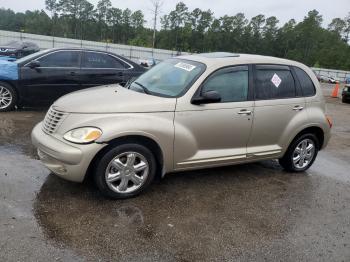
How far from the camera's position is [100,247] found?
3.64m

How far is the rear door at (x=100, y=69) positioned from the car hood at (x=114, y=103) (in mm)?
4219

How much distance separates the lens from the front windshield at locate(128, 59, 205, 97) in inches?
202

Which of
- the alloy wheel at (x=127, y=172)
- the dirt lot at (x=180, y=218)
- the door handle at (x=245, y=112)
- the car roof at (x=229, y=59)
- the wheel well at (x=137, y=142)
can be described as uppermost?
the car roof at (x=229, y=59)

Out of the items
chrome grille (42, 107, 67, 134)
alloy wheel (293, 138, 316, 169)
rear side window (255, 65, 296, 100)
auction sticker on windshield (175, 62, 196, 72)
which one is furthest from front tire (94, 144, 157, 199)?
alloy wheel (293, 138, 316, 169)

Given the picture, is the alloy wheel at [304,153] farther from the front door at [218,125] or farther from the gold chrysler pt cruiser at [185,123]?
the front door at [218,125]

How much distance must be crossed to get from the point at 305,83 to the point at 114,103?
122 inches

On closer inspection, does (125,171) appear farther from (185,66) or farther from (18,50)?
(18,50)

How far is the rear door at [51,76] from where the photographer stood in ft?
28.7

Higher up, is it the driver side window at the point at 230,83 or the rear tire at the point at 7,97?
the driver side window at the point at 230,83

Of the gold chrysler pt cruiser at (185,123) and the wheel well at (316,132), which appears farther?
the wheel well at (316,132)

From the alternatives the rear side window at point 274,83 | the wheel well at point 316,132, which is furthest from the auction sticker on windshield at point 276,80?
the wheel well at point 316,132

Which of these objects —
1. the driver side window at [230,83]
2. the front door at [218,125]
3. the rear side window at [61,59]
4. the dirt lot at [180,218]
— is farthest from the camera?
the rear side window at [61,59]

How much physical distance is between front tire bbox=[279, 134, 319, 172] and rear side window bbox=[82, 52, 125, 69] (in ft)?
16.1

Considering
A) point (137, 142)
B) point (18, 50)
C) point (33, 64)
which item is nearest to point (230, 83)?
point (137, 142)
